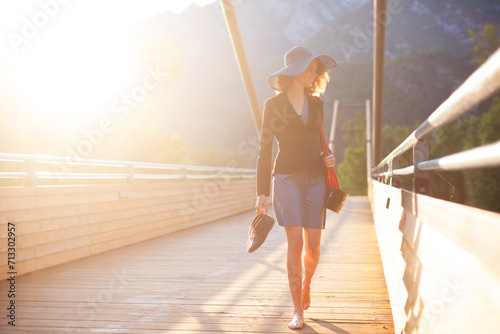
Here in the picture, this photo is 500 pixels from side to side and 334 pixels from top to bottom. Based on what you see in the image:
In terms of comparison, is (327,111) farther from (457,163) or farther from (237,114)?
(457,163)

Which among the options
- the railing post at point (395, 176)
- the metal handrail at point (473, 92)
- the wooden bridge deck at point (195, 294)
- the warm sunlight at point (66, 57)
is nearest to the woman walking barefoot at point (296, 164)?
the wooden bridge deck at point (195, 294)

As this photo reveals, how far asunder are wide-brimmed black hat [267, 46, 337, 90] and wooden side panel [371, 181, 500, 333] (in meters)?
1.06

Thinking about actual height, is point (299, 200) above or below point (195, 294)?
above

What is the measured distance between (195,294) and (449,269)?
273 centimetres

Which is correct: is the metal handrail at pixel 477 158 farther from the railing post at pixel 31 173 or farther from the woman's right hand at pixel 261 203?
the railing post at pixel 31 173

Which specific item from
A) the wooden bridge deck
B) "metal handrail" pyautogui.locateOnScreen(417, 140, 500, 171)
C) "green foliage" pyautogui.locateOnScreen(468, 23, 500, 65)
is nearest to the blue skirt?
the wooden bridge deck

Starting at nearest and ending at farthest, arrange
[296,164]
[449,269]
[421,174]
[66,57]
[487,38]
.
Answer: [449,269] < [421,174] < [296,164] < [66,57] < [487,38]

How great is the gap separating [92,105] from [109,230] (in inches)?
739

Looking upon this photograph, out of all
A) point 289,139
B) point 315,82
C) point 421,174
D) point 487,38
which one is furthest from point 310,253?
point 487,38

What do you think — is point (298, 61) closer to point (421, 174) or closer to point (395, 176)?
point (421, 174)

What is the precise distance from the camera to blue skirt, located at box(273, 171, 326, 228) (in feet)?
9.18

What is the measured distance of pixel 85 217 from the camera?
548cm

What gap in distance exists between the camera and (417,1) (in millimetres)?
136125

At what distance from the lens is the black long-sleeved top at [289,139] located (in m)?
2.82
